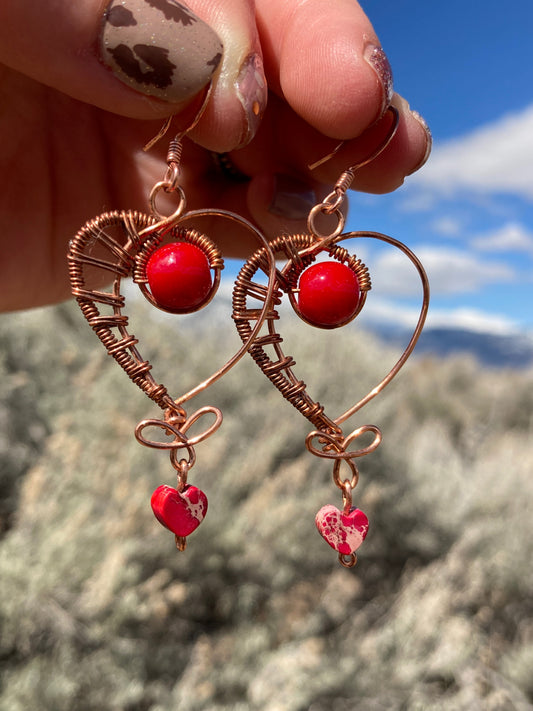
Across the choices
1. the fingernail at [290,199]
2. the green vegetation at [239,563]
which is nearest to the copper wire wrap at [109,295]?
the fingernail at [290,199]

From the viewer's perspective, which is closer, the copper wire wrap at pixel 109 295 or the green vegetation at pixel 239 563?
the copper wire wrap at pixel 109 295

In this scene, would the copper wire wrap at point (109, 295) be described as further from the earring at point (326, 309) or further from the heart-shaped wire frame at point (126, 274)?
the earring at point (326, 309)

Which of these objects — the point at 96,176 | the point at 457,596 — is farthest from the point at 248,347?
the point at 457,596

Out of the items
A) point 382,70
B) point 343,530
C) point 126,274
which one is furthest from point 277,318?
point 382,70

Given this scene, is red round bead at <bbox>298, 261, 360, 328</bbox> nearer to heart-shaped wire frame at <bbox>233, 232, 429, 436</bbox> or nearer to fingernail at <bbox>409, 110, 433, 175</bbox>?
heart-shaped wire frame at <bbox>233, 232, 429, 436</bbox>

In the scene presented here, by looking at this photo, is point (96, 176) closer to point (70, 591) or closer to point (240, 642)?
point (70, 591)

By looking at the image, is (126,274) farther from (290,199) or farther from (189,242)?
(290,199)

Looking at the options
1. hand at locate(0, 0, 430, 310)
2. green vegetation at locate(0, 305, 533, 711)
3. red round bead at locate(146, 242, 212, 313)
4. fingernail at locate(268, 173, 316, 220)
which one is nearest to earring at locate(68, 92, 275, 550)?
red round bead at locate(146, 242, 212, 313)
